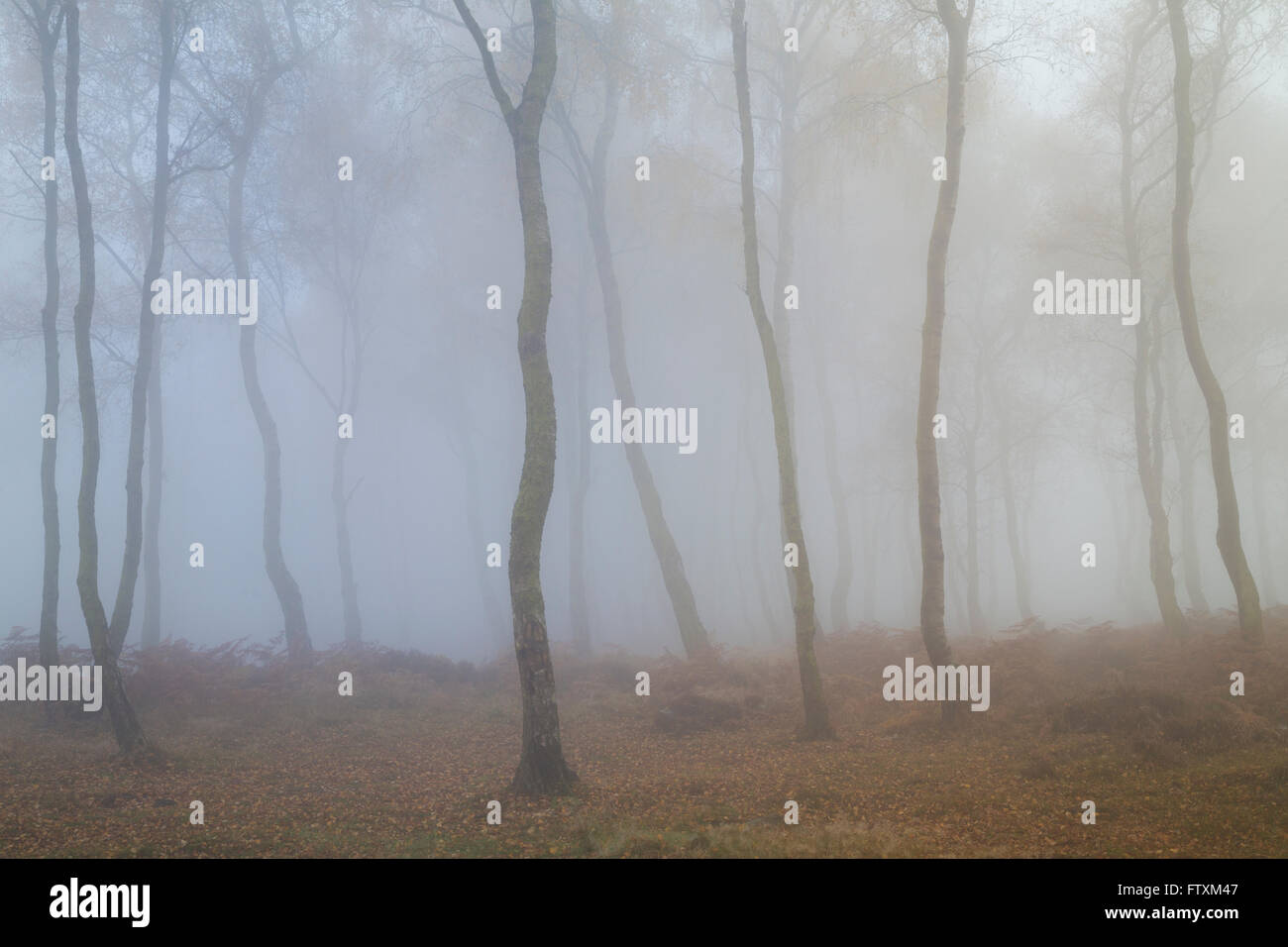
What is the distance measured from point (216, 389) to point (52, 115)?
55561mm

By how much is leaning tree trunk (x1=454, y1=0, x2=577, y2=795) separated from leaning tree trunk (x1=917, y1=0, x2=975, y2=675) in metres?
5.57

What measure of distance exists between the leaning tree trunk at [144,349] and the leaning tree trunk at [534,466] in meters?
6.99

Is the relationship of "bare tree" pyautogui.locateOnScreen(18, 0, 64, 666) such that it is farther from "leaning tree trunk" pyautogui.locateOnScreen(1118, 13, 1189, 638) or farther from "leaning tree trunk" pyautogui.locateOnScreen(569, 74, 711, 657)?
"leaning tree trunk" pyautogui.locateOnScreen(1118, 13, 1189, 638)

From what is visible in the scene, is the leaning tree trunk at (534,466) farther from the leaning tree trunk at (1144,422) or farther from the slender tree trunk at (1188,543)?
the slender tree trunk at (1188,543)

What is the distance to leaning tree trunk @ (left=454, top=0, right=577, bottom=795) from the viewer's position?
8898 millimetres

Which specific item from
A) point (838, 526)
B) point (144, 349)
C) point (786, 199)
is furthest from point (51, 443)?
point (838, 526)

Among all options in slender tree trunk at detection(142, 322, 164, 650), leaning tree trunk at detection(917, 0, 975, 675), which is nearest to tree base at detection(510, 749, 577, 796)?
leaning tree trunk at detection(917, 0, 975, 675)

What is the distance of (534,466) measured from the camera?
9320 millimetres

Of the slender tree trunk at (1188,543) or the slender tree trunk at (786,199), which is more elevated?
the slender tree trunk at (786,199)

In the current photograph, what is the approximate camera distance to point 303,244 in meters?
25.3

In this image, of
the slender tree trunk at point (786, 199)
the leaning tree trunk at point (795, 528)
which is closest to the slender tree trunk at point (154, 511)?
the slender tree trunk at point (786, 199)

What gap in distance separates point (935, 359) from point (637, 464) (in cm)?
867

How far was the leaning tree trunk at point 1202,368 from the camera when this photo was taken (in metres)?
12.3

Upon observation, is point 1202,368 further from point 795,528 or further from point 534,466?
point 534,466
